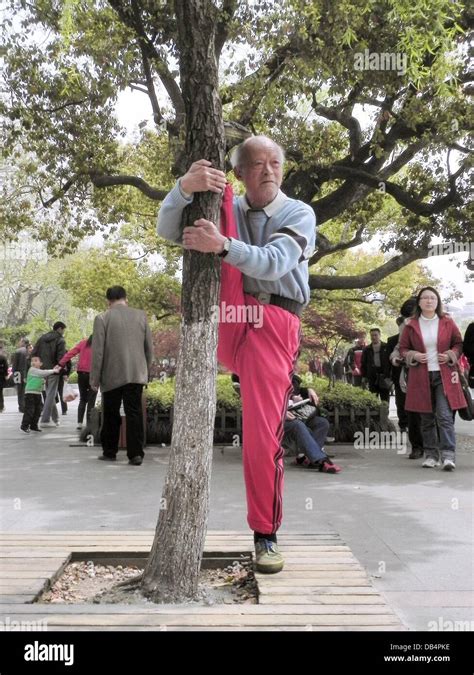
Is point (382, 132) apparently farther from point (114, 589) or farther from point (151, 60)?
point (114, 589)

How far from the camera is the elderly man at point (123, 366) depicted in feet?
28.3

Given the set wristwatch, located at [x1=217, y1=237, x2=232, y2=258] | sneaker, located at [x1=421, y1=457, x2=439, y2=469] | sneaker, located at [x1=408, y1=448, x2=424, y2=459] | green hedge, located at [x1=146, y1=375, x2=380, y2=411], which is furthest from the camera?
green hedge, located at [x1=146, y1=375, x2=380, y2=411]

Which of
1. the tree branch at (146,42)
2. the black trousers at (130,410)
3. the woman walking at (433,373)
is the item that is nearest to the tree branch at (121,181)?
the tree branch at (146,42)

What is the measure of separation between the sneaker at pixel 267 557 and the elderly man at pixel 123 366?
5.31 m

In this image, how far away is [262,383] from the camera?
3.45 m

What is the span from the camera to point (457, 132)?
35.8ft

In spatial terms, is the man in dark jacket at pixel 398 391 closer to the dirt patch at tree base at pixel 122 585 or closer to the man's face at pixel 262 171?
the man's face at pixel 262 171

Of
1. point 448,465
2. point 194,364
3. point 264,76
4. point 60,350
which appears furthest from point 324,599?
point 60,350

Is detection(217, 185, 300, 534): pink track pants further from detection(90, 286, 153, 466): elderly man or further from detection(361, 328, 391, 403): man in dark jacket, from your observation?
detection(361, 328, 391, 403): man in dark jacket

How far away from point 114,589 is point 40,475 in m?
4.73

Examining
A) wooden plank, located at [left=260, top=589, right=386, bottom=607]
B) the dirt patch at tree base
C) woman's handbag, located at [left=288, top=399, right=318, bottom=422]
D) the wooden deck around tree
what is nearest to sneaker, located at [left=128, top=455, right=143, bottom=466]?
woman's handbag, located at [left=288, top=399, right=318, bottom=422]

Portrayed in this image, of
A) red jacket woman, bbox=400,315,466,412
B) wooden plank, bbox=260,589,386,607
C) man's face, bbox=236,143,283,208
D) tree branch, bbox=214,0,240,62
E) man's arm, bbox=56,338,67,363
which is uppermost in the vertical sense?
tree branch, bbox=214,0,240,62

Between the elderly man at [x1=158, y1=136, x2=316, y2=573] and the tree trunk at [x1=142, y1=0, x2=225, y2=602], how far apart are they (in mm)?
129

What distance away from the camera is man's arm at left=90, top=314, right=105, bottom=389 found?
861 cm
